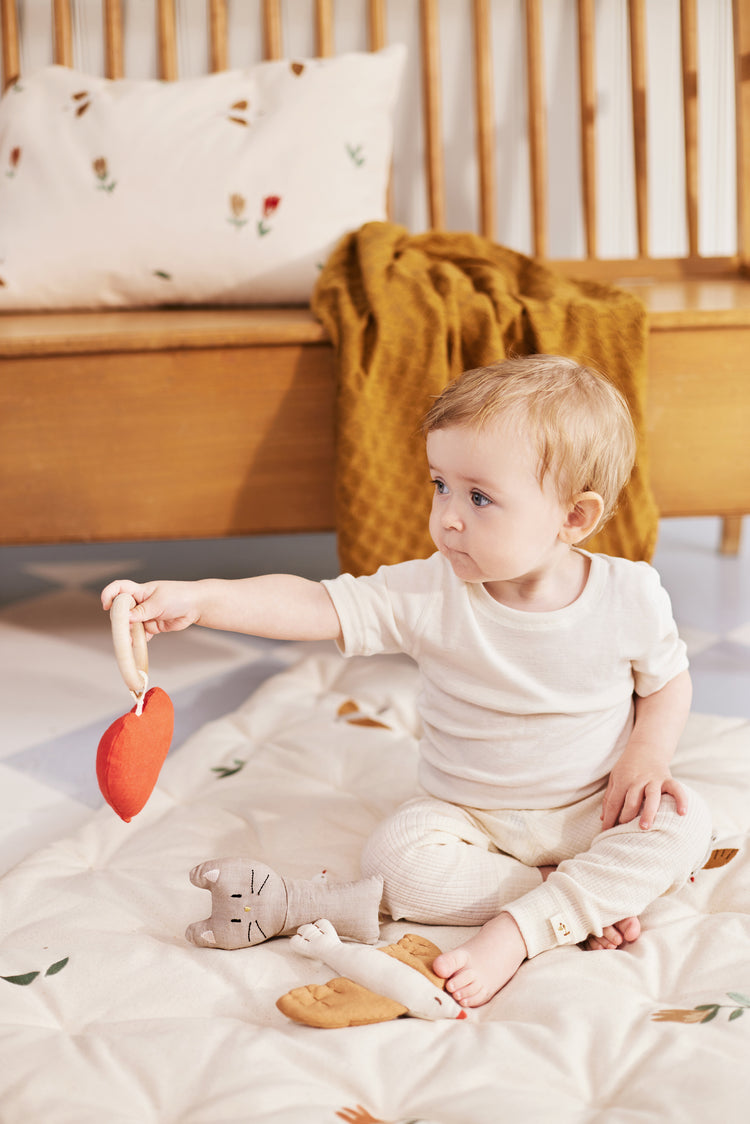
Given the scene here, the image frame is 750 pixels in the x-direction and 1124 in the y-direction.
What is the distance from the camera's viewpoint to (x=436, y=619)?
0.82m

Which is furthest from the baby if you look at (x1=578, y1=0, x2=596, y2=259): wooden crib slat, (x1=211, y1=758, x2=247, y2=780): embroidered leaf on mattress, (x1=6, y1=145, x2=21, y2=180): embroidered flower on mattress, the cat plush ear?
(x1=578, y1=0, x2=596, y2=259): wooden crib slat

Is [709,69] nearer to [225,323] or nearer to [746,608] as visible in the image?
[746,608]

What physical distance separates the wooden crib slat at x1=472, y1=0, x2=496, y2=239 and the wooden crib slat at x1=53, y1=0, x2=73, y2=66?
0.65 metres

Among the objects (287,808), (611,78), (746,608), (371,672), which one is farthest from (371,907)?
(611,78)

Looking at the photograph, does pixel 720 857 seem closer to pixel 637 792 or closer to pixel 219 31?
pixel 637 792

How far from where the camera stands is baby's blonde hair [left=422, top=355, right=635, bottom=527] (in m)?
0.74

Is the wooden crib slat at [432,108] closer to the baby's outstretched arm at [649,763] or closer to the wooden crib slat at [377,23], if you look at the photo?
the wooden crib slat at [377,23]

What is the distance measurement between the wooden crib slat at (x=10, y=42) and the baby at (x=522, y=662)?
51.4 inches

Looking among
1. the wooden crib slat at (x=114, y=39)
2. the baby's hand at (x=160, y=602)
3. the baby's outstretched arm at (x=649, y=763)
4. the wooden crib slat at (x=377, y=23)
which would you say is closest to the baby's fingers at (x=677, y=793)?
the baby's outstretched arm at (x=649, y=763)

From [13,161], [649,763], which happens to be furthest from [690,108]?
[649,763]

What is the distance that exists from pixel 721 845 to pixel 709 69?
4.78 feet

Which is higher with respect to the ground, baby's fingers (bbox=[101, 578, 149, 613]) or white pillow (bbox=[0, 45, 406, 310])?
white pillow (bbox=[0, 45, 406, 310])

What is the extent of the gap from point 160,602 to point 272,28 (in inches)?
52.1

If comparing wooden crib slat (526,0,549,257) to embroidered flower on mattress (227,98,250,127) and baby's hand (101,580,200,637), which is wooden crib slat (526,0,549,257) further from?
baby's hand (101,580,200,637)
